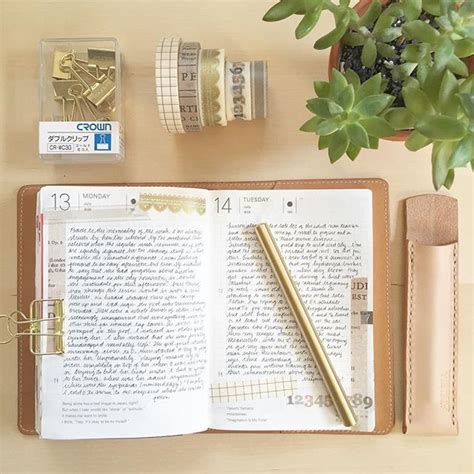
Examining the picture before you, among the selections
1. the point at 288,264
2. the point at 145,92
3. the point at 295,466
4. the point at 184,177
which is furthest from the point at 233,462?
the point at 145,92

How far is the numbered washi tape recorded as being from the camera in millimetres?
699

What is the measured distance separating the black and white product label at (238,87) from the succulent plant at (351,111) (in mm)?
144

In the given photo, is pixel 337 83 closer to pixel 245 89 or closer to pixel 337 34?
pixel 337 34

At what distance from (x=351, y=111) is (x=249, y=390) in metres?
0.36

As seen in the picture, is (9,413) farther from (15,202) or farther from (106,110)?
(106,110)

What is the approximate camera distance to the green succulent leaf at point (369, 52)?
596mm

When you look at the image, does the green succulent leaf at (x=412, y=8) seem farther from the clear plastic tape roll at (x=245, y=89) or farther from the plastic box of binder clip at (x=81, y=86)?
the plastic box of binder clip at (x=81, y=86)

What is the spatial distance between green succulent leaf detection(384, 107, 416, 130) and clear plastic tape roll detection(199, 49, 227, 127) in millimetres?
209

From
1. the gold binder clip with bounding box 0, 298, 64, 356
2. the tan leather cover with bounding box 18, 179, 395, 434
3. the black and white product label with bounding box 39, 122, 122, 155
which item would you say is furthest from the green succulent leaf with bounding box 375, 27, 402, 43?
the gold binder clip with bounding box 0, 298, 64, 356

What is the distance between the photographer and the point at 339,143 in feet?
1.91

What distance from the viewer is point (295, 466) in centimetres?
78

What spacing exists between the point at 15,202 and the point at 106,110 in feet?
0.52

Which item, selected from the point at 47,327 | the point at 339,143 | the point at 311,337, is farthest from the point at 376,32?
the point at 47,327

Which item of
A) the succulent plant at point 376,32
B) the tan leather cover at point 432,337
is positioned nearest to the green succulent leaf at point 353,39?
the succulent plant at point 376,32
